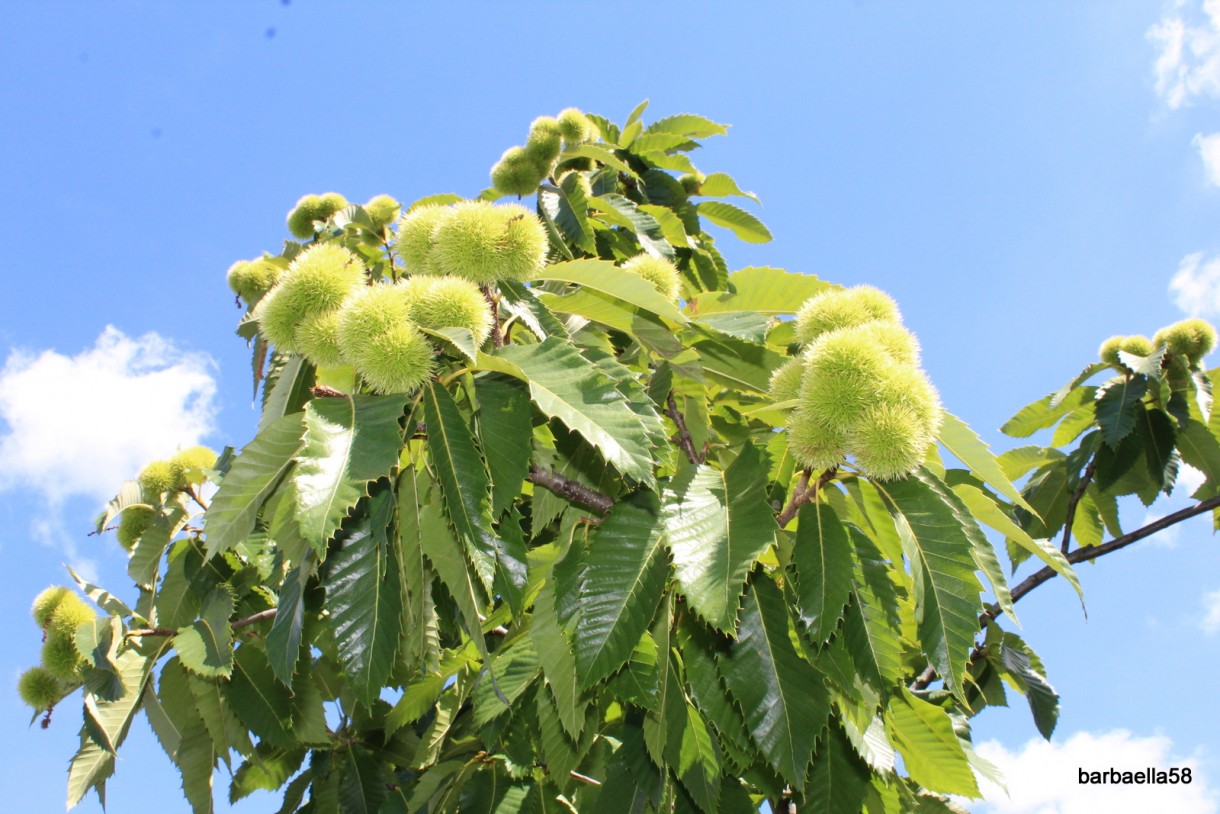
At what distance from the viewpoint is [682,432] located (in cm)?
177

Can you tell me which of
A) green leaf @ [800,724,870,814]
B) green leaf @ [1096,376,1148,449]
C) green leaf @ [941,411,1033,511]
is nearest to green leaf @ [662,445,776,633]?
green leaf @ [941,411,1033,511]

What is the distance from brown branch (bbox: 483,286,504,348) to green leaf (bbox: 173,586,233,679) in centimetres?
107

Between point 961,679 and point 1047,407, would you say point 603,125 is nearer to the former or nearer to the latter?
point 1047,407

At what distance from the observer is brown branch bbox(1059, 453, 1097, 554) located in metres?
2.81

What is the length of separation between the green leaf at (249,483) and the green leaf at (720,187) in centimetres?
229

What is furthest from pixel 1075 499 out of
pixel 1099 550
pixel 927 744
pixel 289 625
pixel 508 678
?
pixel 289 625

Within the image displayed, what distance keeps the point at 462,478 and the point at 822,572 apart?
1.95ft

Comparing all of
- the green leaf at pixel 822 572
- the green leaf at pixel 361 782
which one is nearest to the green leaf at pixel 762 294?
the green leaf at pixel 822 572

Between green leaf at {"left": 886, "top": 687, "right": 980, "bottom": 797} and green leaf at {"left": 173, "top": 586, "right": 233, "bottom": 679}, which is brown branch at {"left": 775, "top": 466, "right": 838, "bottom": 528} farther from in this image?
green leaf at {"left": 173, "top": 586, "right": 233, "bottom": 679}

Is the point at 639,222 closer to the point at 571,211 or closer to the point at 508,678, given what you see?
the point at 571,211

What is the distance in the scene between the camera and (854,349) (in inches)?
55.6

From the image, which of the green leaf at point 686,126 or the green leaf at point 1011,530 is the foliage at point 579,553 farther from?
the green leaf at point 686,126

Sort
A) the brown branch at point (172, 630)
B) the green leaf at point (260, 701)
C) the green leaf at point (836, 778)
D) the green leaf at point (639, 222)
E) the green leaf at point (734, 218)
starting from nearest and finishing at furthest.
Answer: the green leaf at point (836, 778)
the green leaf at point (260, 701)
the brown branch at point (172, 630)
the green leaf at point (639, 222)
the green leaf at point (734, 218)

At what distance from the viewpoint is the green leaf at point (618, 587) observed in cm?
130
